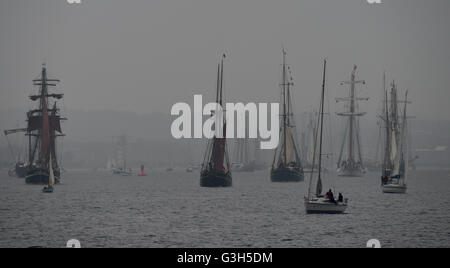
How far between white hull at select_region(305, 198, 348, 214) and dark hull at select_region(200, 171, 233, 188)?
55.2 metres

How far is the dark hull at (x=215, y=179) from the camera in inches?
4791

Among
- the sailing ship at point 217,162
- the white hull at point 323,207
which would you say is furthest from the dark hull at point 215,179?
the white hull at point 323,207

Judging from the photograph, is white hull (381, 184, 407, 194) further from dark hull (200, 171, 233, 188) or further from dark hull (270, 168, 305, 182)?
dark hull (270, 168, 305, 182)

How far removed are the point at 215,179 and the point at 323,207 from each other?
5697 centimetres

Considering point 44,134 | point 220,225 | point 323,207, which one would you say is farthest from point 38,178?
point 220,225

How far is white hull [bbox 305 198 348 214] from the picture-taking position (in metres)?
66.1

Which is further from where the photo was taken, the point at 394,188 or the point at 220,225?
the point at 394,188

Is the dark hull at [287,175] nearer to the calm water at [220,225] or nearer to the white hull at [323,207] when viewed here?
the calm water at [220,225]

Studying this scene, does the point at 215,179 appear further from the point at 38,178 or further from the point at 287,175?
the point at 38,178

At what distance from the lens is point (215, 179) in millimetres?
122062

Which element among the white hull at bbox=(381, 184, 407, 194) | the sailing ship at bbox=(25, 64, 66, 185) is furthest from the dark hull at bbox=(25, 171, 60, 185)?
the white hull at bbox=(381, 184, 407, 194)
